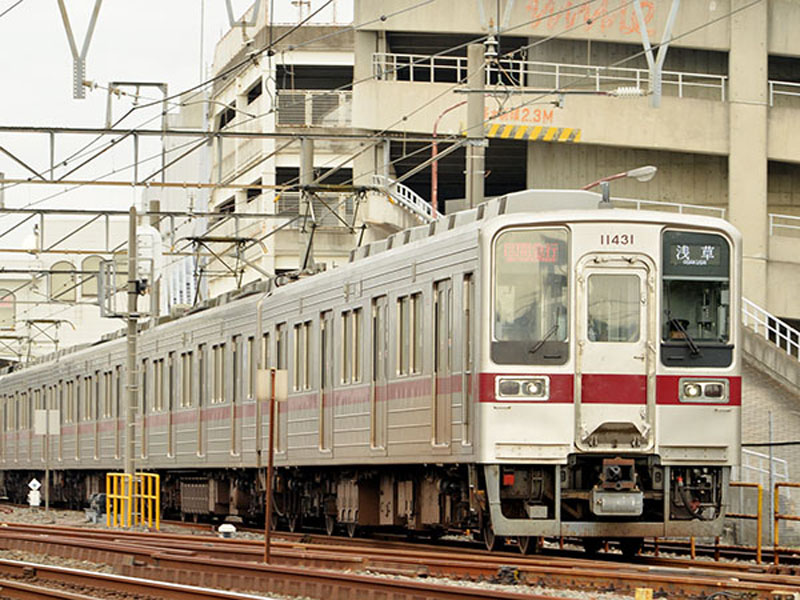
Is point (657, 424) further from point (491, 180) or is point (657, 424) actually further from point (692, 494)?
point (491, 180)

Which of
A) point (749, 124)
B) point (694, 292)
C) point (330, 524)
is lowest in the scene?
point (330, 524)

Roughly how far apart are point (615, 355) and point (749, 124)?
29.0 m

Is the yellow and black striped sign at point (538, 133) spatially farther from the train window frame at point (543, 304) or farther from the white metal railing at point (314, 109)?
the train window frame at point (543, 304)

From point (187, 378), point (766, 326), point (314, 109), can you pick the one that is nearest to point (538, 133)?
point (766, 326)

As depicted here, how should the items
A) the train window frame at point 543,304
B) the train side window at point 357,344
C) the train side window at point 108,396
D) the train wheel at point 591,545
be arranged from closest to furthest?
the train window frame at point 543,304, the train wheel at point 591,545, the train side window at point 357,344, the train side window at point 108,396

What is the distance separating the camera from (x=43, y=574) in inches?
660

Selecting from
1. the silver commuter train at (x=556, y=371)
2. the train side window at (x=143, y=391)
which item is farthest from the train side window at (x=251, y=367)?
the train side window at (x=143, y=391)

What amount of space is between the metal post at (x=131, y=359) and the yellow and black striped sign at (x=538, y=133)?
1654cm

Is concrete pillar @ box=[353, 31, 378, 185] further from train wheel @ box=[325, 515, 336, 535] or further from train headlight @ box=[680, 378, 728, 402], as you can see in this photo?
train headlight @ box=[680, 378, 728, 402]

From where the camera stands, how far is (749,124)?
44.2 metres

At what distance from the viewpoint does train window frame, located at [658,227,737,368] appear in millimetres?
16500

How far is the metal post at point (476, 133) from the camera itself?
24.9 metres

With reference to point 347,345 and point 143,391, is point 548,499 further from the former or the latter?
point 143,391

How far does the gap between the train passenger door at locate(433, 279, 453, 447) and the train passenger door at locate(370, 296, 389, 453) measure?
5.09 ft
